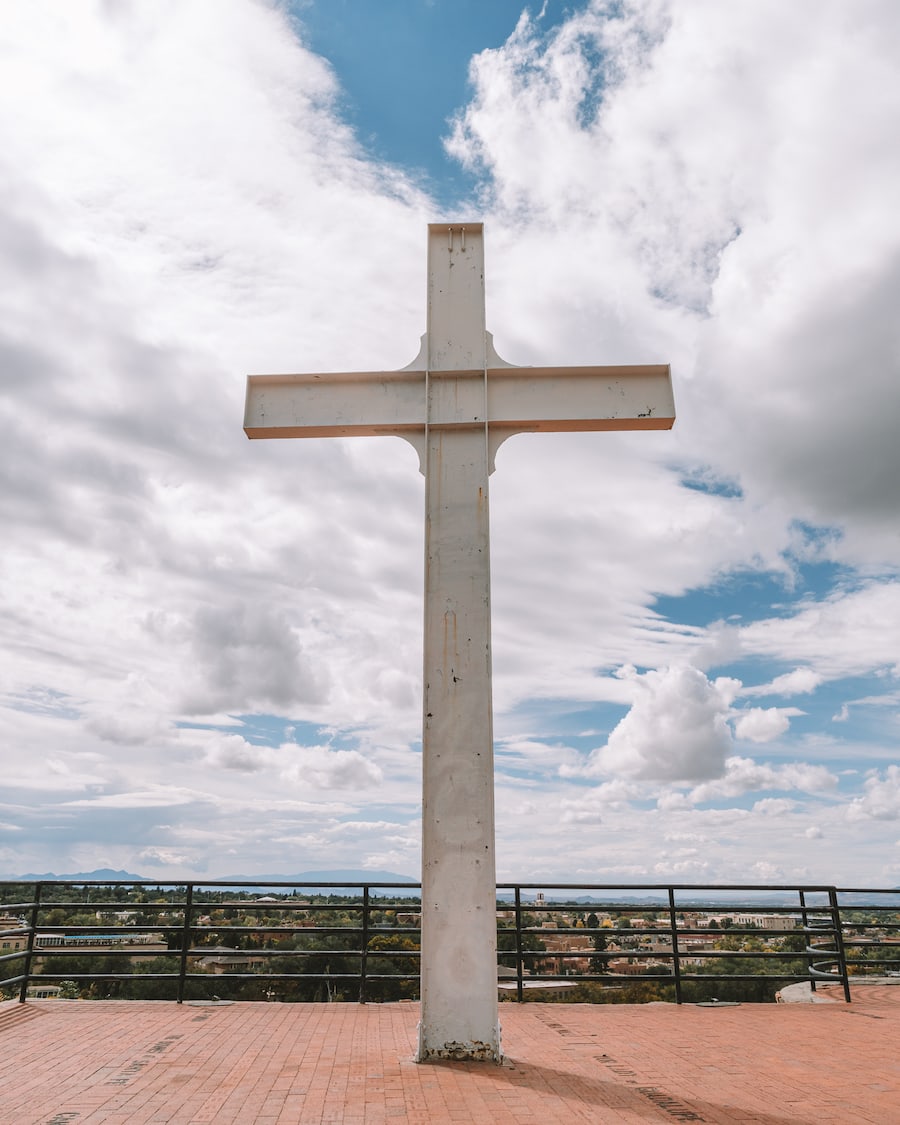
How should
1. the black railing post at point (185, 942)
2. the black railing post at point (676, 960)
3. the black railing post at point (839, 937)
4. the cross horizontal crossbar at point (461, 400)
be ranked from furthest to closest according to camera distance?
the black railing post at point (839, 937) → the black railing post at point (676, 960) → the black railing post at point (185, 942) → the cross horizontal crossbar at point (461, 400)

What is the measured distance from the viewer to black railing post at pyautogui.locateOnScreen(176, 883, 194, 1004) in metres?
8.19

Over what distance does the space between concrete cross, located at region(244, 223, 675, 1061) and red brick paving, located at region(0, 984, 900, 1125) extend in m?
0.67

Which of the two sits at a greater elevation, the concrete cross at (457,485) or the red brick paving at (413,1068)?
the concrete cross at (457,485)

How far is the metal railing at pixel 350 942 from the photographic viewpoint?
318 inches

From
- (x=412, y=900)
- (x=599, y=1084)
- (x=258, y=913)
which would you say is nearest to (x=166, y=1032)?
(x=258, y=913)

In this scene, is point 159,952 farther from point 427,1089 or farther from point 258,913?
point 427,1089

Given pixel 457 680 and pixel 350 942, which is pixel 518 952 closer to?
pixel 350 942

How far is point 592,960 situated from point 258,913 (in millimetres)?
3397

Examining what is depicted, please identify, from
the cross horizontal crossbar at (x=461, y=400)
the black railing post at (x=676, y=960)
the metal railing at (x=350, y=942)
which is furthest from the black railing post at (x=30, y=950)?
the black railing post at (x=676, y=960)

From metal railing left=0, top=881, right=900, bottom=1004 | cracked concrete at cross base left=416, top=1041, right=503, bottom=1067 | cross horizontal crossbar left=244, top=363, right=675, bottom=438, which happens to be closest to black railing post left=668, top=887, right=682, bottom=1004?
metal railing left=0, top=881, right=900, bottom=1004

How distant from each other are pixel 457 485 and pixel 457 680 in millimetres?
1490

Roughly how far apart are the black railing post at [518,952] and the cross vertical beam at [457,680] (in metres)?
3.00

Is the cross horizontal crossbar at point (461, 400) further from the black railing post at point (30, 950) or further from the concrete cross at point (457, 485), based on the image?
the black railing post at point (30, 950)

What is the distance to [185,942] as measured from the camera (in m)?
8.24
